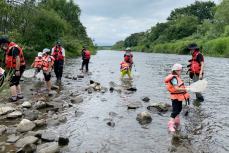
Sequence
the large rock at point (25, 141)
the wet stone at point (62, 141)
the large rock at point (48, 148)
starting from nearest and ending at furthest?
the large rock at point (48, 148)
the large rock at point (25, 141)
the wet stone at point (62, 141)

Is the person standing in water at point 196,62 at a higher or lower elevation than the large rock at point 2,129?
higher

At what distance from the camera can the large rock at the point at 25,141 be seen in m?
8.62

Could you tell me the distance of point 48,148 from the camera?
8195 mm

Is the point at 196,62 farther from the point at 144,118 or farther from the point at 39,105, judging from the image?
the point at 39,105

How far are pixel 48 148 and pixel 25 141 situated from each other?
868 millimetres

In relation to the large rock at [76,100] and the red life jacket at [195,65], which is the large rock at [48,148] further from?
the red life jacket at [195,65]

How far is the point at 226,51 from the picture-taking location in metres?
57.8

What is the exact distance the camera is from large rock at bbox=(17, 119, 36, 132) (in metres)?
9.94

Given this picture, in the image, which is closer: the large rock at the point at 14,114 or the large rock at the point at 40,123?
the large rock at the point at 40,123

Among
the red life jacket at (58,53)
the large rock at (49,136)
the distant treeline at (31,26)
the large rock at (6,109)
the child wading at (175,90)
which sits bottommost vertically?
the large rock at (49,136)

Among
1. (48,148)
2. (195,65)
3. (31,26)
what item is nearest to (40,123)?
(48,148)

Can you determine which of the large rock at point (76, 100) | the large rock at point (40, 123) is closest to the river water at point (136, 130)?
the large rock at point (76, 100)

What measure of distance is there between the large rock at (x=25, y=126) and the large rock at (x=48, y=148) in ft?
4.95

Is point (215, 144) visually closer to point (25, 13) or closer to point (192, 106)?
point (192, 106)
